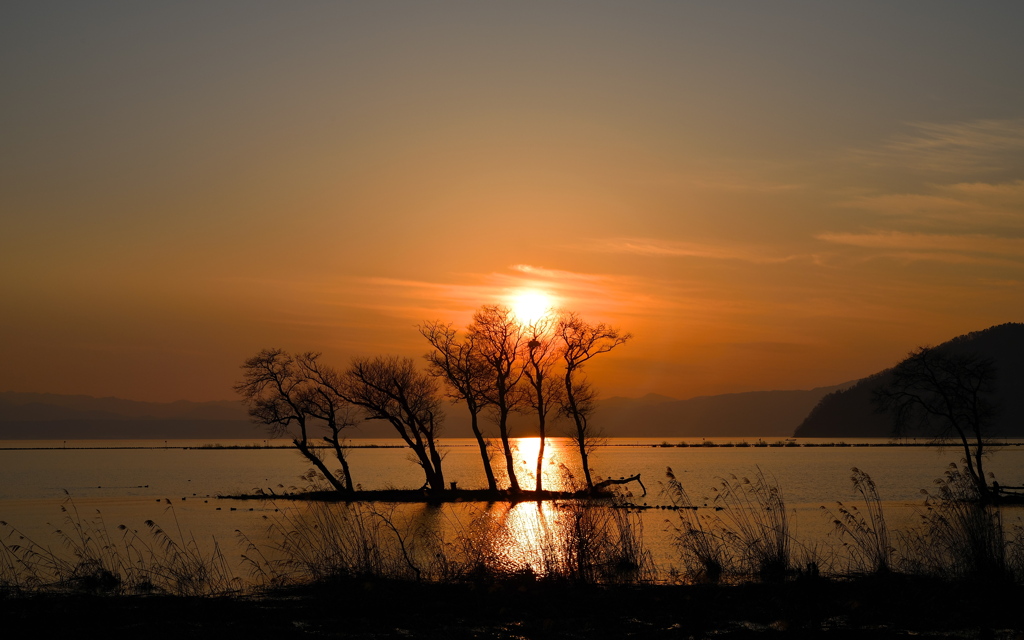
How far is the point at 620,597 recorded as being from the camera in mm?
15352

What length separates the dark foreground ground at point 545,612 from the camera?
12.8m

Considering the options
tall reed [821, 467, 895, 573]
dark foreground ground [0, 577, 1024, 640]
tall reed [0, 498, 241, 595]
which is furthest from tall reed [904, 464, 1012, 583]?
tall reed [0, 498, 241, 595]

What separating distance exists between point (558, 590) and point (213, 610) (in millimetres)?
6048

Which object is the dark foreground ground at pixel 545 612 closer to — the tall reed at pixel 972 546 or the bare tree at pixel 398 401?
the tall reed at pixel 972 546

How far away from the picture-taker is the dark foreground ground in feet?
41.9

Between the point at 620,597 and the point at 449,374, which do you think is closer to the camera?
the point at 620,597

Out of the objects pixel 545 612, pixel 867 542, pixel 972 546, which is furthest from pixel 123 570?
pixel 867 542

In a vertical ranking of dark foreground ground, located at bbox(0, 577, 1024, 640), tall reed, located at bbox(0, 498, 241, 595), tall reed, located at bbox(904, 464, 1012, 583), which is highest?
tall reed, located at bbox(904, 464, 1012, 583)

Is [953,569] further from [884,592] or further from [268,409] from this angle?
[268,409]

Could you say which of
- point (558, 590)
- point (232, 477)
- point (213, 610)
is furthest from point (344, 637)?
point (232, 477)

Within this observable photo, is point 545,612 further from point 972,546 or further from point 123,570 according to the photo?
point 123,570

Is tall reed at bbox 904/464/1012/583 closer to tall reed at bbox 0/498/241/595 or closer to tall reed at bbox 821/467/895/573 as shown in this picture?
tall reed at bbox 821/467/895/573

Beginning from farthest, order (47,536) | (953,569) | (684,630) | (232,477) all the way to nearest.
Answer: (232,477) → (47,536) → (953,569) → (684,630)

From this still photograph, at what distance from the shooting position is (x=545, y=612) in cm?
1440
